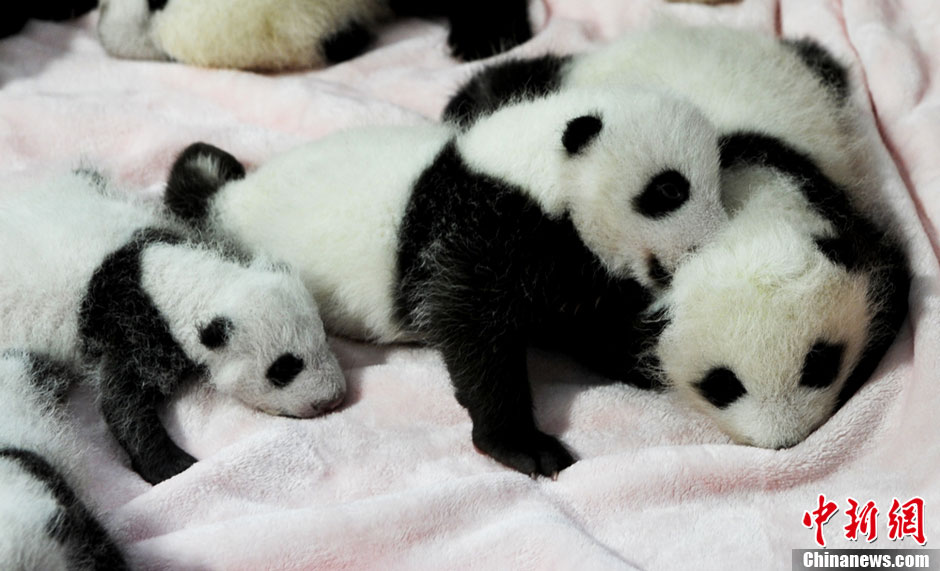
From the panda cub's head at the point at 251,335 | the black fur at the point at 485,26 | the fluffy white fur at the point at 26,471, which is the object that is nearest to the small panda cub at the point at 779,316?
the panda cub's head at the point at 251,335

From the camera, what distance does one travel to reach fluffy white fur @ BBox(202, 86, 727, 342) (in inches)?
76.2

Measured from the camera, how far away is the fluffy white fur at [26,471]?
132 centimetres

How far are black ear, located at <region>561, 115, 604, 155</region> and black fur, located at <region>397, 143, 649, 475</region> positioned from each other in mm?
141

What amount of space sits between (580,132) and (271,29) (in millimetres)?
1458

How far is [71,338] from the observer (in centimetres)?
208

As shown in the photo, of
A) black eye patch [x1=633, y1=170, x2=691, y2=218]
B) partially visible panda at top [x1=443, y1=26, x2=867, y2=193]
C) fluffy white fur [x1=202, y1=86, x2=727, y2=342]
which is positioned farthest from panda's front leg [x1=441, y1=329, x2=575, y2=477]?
partially visible panda at top [x1=443, y1=26, x2=867, y2=193]

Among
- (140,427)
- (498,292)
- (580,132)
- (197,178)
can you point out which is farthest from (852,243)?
(197,178)

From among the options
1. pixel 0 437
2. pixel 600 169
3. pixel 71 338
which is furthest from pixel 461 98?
pixel 0 437

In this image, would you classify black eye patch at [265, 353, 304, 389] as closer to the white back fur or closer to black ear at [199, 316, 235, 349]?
black ear at [199, 316, 235, 349]

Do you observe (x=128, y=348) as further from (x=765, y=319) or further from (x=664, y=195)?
(x=765, y=319)

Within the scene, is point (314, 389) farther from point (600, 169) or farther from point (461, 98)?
point (461, 98)

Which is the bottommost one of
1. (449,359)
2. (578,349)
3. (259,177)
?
(578,349)

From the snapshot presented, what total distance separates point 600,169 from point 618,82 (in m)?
0.51

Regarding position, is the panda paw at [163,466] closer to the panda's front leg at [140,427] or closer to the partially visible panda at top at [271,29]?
the panda's front leg at [140,427]
